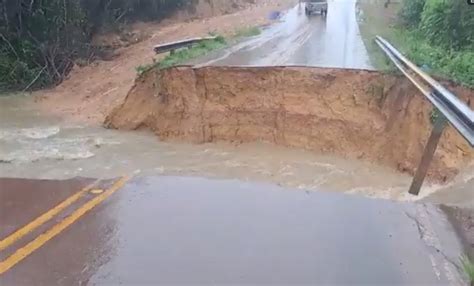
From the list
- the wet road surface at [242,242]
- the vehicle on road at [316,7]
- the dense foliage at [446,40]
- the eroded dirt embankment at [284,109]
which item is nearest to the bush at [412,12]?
the dense foliage at [446,40]

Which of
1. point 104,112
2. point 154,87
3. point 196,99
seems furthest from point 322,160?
point 104,112

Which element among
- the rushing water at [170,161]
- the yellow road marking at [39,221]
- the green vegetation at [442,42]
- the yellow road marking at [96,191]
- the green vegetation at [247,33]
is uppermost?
the yellow road marking at [39,221]

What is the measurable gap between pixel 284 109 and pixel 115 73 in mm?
9135

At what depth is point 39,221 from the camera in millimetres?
5246

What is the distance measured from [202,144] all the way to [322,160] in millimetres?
2580

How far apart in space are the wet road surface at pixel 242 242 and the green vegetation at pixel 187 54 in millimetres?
8169

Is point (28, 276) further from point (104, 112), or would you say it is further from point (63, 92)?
point (63, 92)

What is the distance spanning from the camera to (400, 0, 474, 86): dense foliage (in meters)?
11.0

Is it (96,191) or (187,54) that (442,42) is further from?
(96,191)

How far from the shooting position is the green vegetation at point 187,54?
46.0ft

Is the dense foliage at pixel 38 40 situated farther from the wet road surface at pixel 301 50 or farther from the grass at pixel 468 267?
the grass at pixel 468 267

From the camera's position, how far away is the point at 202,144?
12.5m

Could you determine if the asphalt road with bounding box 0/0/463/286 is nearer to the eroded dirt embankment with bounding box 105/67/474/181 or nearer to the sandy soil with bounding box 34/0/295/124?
the eroded dirt embankment with bounding box 105/67/474/181

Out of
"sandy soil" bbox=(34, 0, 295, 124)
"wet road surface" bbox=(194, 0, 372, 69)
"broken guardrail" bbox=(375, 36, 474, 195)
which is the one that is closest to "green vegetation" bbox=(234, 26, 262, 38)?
"wet road surface" bbox=(194, 0, 372, 69)
